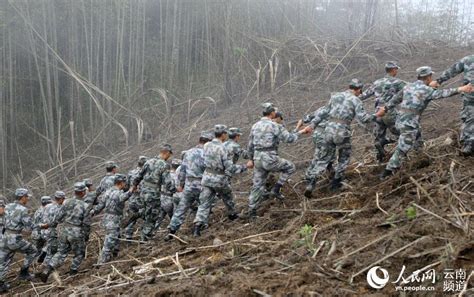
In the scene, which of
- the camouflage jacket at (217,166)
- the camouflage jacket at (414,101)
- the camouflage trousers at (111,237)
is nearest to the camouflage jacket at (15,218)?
the camouflage trousers at (111,237)

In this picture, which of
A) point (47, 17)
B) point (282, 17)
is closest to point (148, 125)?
point (47, 17)

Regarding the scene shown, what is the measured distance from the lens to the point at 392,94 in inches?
296

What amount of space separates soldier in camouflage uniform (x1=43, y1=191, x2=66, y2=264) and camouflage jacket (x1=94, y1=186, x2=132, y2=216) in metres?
0.68

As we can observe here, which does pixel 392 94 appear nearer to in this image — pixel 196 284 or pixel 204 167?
pixel 204 167

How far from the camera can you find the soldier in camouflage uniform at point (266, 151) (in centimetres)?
724

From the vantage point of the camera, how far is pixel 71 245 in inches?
312

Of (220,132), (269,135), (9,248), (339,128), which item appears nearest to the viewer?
(339,128)

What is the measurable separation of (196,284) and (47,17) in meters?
11.7

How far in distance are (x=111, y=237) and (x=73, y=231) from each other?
21.5 inches

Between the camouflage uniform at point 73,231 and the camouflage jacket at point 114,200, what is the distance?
0.29 meters

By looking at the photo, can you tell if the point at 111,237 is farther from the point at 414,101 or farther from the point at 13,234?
the point at 414,101

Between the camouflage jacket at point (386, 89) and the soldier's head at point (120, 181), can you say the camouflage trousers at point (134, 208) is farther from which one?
the camouflage jacket at point (386, 89)

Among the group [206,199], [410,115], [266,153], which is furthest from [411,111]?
[206,199]

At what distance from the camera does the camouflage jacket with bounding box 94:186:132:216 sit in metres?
7.91
